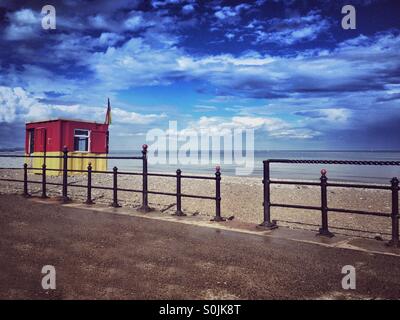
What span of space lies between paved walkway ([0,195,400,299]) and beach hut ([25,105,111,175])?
14.5 metres

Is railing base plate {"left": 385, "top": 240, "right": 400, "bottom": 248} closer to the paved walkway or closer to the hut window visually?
the paved walkway

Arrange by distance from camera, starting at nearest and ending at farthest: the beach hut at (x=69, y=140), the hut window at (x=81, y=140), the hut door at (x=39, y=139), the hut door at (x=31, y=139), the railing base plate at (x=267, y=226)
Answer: the railing base plate at (x=267, y=226)
the beach hut at (x=69, y=140)
the hut door at (x=39, y=139)
the hut window at (x=81, y=140)
the hut door at (x=31, y=139)

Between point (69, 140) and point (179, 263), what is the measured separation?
59.9ft

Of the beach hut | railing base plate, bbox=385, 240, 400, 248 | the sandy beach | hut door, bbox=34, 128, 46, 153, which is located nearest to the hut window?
the beach hut

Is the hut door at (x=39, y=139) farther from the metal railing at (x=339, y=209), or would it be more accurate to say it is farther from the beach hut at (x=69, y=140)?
the metal railing at (x=339, y=209)

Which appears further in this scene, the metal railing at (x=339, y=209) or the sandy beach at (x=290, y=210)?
the sandy beach at (x=290, y=210)

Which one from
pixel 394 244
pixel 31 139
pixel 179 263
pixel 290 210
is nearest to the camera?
pixel 179 263

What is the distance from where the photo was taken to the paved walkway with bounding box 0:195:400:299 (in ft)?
11.3

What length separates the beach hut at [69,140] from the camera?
66.8ft

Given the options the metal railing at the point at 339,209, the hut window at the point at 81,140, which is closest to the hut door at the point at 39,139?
the hut window at the point at 81,140

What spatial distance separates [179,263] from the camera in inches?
170

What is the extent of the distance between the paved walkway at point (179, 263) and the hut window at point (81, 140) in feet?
50.8

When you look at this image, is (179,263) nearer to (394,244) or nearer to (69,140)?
(394,244)

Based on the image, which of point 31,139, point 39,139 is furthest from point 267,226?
point 31,139
